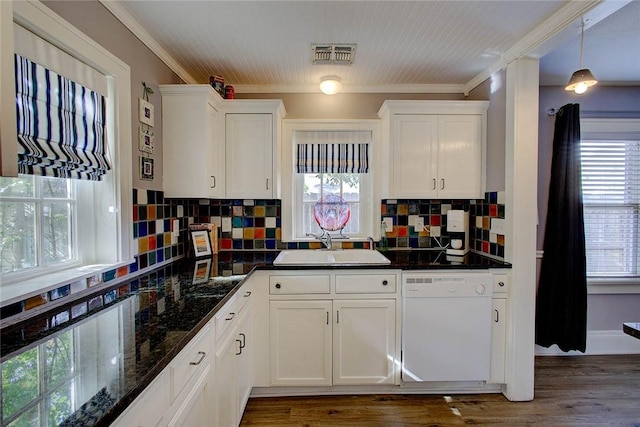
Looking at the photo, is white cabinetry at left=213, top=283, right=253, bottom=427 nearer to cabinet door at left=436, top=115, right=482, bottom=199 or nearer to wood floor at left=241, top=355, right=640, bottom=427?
wood floor at left=241, top=355, right=640, bottom=427

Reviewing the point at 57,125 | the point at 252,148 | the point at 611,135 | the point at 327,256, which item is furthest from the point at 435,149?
the point at 57,125

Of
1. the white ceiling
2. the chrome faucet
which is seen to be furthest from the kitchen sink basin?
the white ceiling

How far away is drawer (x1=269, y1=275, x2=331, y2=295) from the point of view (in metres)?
2.11

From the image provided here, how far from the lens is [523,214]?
2100 mm

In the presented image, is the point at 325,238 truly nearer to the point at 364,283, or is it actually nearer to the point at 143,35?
the point at 364,283

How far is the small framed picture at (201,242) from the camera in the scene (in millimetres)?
2410

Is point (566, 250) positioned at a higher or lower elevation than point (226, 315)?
higher

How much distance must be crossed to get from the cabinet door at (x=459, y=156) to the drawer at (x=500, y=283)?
65 cm

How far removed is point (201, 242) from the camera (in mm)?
2451

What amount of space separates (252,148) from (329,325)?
1.42 metres

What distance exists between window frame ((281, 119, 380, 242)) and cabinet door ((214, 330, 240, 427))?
1270 millimetres

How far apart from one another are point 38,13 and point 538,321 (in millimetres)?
3630

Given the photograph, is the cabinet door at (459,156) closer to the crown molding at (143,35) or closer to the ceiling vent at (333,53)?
the ceiling vent at (333,53)

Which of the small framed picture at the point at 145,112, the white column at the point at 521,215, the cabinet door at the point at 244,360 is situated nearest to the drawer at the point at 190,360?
the cabinet door at the point at 244,360
